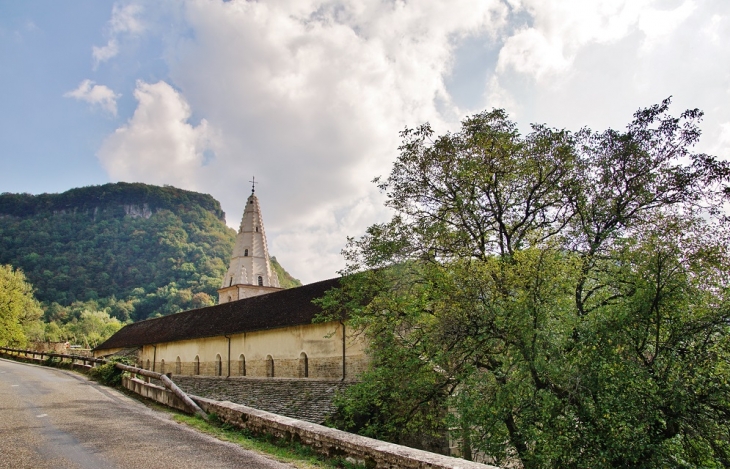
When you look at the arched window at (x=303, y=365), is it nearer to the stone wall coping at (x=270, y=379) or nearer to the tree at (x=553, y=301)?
the stone wall coping at (x=270, y=379)

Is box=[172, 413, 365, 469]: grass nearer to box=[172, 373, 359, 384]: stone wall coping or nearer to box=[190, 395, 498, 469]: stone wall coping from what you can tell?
box=[190, 395, 498, 469]: stone wall coping

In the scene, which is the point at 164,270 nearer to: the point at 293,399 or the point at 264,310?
the point at 264,310

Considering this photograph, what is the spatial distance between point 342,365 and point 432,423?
311 inches

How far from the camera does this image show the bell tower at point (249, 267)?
127 ft

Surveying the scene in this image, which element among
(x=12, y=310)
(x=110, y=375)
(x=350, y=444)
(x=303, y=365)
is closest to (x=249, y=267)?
(x=303, y=365)

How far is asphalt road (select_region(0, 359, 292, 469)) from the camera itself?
800 centimetres

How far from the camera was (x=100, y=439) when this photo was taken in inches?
377

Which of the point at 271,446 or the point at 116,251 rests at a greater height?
the point at 116,251

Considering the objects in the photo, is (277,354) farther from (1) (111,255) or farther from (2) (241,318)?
(1) (111,255)

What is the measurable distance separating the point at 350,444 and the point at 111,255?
103 m

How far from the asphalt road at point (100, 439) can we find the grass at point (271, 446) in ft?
0.94

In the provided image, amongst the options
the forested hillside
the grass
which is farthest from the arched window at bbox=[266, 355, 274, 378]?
the forested hillside

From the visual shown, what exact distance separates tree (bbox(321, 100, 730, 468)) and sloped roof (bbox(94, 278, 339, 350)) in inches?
324

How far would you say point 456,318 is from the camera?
11539 mm
